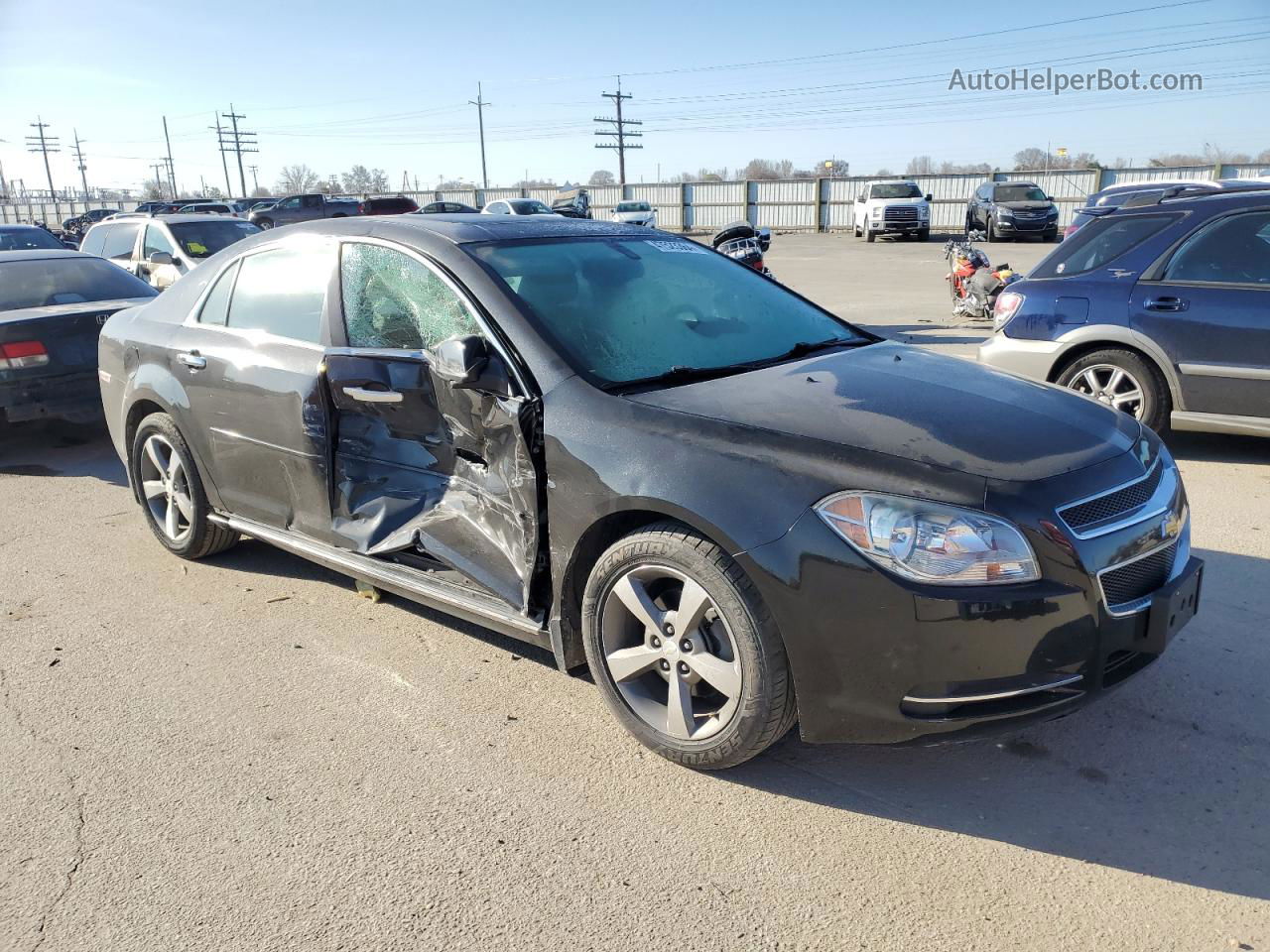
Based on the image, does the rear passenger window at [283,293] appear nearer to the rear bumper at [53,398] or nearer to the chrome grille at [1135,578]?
the chrome grille at [1135,578]

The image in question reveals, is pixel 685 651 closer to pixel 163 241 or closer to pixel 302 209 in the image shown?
pixel 163 241

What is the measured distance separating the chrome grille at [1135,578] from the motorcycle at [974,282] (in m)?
10.4

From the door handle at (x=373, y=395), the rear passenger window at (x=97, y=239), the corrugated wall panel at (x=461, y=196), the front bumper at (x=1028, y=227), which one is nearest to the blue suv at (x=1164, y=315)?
the door handle at (x=373, y=395)

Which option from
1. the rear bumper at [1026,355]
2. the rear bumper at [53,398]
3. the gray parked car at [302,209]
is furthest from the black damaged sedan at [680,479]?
the gray parked car at [302,209]

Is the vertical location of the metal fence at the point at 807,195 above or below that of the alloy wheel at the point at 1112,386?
above

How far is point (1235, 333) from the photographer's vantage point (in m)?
5.88

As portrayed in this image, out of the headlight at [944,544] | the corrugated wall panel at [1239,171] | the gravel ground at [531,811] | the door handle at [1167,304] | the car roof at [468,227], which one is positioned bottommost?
the gravel ground at [531,811]

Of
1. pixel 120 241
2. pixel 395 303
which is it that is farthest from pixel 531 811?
pixel 120 241

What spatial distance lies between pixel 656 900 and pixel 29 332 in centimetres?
A: 675

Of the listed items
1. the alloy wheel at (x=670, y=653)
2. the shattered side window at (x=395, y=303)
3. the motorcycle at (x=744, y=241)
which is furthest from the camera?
the motorcycle at (x=744, y=241)

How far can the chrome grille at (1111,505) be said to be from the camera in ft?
8.79

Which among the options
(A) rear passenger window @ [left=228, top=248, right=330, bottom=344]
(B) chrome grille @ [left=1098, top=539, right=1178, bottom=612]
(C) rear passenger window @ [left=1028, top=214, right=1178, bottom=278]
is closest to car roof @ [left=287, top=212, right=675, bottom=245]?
(A) rear passenger window @ [left=228, top=248, right=330, bottom=344]

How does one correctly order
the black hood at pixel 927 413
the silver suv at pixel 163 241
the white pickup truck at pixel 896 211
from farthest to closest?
1. the white pickup truck at pixel 896 211
2. the silver suv at pixel 163 241
3. the black hood at pixel 927 413

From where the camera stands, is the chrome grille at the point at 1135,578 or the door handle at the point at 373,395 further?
the door handle at the point at 373,395
